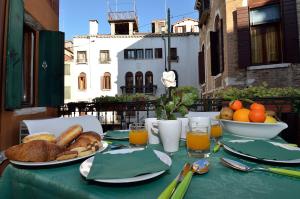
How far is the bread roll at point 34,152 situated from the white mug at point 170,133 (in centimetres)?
58

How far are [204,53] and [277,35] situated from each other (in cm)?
559

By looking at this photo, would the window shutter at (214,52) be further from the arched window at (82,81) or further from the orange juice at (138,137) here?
the arched window at (82,81)

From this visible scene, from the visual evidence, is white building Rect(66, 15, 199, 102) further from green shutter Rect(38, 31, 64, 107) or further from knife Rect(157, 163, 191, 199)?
knife Rect(157, 163, 191, 199)

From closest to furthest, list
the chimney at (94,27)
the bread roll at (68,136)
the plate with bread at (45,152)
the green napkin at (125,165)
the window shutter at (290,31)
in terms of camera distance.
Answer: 1. the green napkin at (125,165)
2. the plate with bread at (45,152)
3. the bread roll at (68,136)
4. the window shutter at (290,31)
5. the chimney at (94,27)

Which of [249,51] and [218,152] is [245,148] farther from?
[249,51]

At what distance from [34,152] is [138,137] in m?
0.62

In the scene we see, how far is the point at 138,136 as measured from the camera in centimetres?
144

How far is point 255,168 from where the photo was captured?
0.95m

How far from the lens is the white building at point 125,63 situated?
74.7 ft

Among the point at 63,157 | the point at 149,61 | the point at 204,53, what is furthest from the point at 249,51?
the point at 149,61

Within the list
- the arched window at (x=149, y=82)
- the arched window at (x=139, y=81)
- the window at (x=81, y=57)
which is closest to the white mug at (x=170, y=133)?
the arched window at (x=149, y=82)

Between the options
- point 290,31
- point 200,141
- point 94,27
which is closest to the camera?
point 200,141

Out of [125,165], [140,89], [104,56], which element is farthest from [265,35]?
[104,56]

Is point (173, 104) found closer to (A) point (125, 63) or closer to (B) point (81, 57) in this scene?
(A) point (125, 63)
